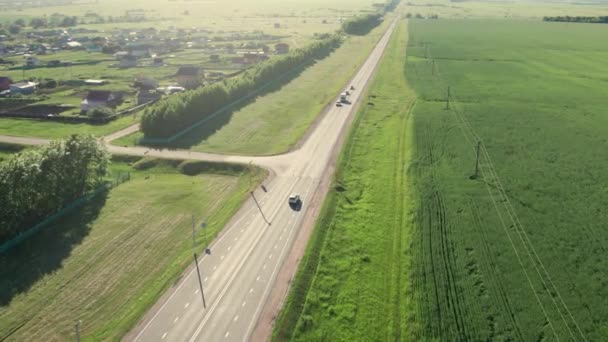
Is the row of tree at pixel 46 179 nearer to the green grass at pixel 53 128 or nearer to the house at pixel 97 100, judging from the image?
the green grass at pixel 53 128

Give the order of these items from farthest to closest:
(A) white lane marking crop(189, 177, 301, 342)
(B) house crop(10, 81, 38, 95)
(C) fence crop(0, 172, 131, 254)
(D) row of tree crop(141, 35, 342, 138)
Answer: (B) house crop(10, 81, 38, 95)
(D) row of tree crop(141, 35, 342, 138)
(C) fence crop(0, 172, 131, 254)
(A) white lane marking crop(189, 177, 301, 342)

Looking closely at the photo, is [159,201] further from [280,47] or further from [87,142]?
[280,47]

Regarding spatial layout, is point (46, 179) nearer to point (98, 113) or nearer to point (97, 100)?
point (98, 113)

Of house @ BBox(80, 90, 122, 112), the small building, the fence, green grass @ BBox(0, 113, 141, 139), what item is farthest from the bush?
the small building

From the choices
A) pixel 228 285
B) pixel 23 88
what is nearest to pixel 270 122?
pixel 228 285

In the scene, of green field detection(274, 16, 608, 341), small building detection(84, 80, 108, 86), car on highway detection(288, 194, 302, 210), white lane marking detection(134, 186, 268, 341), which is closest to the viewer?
white lane marking detection(134, 186, 268, 341)

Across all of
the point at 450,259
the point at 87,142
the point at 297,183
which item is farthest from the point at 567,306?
the point at 87,142

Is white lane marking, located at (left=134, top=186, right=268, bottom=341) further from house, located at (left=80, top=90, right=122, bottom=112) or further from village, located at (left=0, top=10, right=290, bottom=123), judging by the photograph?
house, located at (left=80, top=90, right=122, bottom=112)
